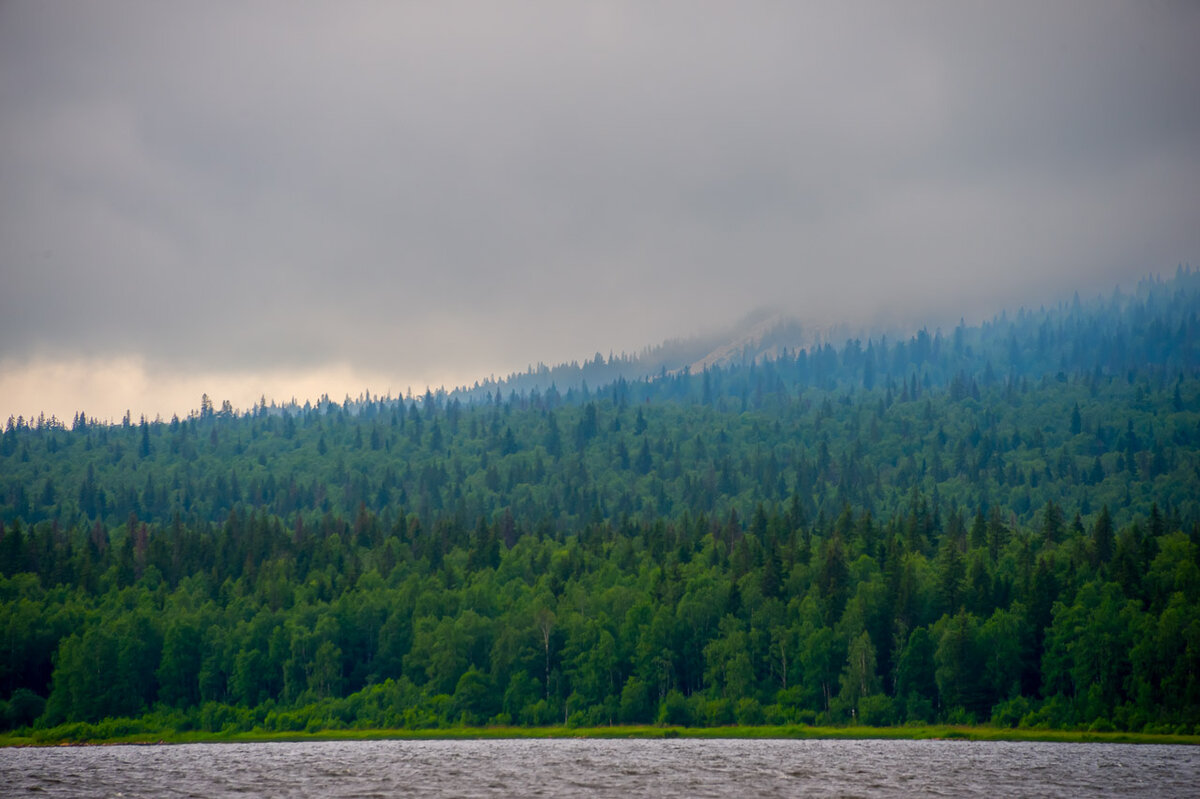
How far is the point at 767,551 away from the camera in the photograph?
178375 mm

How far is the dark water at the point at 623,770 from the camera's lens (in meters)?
86.6

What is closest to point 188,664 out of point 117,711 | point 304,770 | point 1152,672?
point 117,711

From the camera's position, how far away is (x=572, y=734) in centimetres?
14788

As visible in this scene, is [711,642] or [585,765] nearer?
[585,765]

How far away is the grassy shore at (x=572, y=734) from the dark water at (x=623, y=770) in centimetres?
806

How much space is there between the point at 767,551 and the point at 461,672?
48785 millimetres

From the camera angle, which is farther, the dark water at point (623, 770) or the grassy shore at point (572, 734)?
the grassy shore at point (572, 734)

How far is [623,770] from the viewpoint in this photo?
330 feet

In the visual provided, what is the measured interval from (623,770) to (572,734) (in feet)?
160

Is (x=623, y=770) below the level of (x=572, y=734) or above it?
above

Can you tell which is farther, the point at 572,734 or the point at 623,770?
the point at 572,734

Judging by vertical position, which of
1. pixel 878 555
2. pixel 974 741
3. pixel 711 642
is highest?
pixel 878 555

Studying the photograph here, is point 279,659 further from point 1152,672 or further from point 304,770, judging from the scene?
point 1152,672

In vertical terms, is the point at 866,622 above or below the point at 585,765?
above
